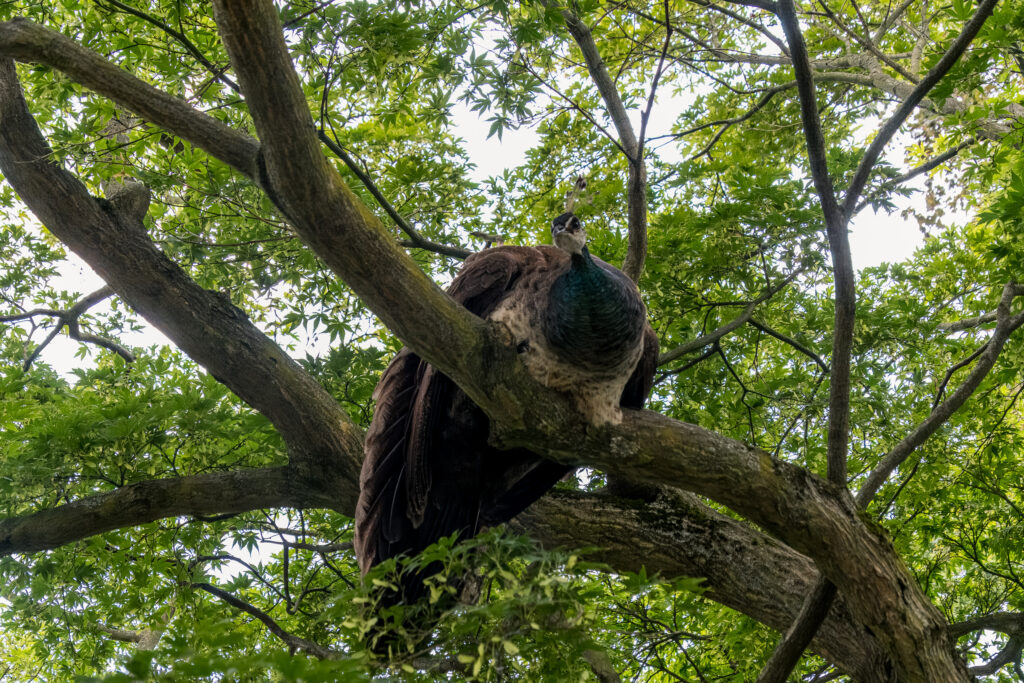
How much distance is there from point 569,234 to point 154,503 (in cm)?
222

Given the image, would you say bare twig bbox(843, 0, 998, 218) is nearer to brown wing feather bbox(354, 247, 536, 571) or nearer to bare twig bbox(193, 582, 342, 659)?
brown wing feather bbox(354, 247, 536, 571)

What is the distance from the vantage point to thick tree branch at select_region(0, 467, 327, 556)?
3.81 metres

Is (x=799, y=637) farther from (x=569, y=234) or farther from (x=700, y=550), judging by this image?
(x=569, y=234)

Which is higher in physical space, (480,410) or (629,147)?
(629,147)

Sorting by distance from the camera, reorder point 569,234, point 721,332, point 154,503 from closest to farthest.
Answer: point 569,234
point 154,503
point 721,332

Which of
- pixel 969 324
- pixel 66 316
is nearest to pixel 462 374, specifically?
pixel 66 316

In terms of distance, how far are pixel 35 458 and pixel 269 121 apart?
253 centimetres

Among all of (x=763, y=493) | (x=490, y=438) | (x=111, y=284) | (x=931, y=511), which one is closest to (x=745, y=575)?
(x=763, y=493)

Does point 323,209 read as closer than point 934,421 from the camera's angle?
Yes

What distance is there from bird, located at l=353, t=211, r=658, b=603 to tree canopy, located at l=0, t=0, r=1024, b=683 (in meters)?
0.15

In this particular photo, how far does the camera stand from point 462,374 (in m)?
3.00

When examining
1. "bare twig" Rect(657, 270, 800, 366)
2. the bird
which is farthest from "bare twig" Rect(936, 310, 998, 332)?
the bird

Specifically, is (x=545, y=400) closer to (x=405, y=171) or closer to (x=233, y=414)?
(x=233, y=414)

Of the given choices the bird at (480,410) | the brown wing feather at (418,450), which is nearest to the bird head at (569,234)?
the bird at (480,410)
